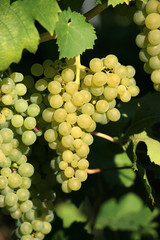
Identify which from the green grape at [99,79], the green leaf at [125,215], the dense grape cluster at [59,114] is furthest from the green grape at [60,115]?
the green leaf at [125,215]

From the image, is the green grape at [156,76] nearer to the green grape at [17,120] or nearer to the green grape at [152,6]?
the green grape at [152,6]

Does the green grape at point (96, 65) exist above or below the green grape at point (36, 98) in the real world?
above

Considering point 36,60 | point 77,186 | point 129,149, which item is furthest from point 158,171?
point 36,60

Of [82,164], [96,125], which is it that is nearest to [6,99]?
[82,164]

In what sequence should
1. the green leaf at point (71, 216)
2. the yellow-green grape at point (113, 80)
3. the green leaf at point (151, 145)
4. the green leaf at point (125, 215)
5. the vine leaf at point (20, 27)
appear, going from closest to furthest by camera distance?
the vine leaf at point (20, 27) → the yellow-green grape at point (113, 80) → the green leaf at point (151, 145) → the green leaf at point (71, 216) → the green leaf at point (125, 215)

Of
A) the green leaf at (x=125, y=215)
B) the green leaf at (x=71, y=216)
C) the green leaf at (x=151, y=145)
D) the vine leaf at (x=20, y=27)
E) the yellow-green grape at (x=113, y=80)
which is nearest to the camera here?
the vine leaf at (x=20, y=27)

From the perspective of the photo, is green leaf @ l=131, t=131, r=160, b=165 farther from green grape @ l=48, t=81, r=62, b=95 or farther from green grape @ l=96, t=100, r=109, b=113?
green grape @ l=48, t=81, r=62, b=95

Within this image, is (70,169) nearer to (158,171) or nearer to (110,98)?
(110,98)

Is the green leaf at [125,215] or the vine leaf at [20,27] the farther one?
the green leaf at [125,215]
